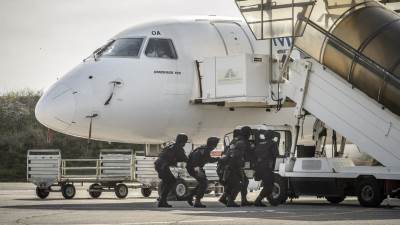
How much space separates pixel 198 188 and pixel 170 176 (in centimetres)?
69

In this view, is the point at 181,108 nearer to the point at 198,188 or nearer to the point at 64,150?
the point at 198,188

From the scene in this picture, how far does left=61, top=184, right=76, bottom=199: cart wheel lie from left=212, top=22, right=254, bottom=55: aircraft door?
20.9 ft

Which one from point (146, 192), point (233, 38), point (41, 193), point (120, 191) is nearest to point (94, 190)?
point (120, 191)

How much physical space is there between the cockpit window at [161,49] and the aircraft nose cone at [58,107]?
254 centimetres

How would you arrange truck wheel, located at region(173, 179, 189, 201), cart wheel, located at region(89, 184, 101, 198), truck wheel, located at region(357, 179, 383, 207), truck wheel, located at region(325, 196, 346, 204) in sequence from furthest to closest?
1. cart wheel, located at region(89, 184, 101, 198)
2. truck wheel, located at region(325, 196, 346, 204)
3. truck wheel, located at region(173, 179, 189, 201)
4. truck wheel, located at region(357, 179, 383, 207)

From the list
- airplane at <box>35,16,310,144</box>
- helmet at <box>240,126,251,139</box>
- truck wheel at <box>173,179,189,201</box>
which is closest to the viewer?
helmet at <box>240,126,251,139</box>

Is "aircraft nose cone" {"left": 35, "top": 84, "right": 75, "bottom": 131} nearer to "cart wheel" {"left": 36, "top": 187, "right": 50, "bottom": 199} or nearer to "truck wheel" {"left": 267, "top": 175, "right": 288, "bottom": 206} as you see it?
"cart wheel" {"left": 36, "top": 187, "right": 50, "bottom": 199}

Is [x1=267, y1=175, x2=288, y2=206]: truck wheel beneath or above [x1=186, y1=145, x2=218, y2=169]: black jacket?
beneath

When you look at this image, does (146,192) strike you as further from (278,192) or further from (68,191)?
(278,192)

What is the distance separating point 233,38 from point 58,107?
5.36 meters

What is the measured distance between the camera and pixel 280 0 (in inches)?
1020

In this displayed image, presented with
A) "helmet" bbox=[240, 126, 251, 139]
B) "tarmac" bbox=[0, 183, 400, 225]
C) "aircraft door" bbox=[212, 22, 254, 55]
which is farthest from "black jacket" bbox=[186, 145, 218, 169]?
"aircraft door" bbox=[212, 22, 254, 55]

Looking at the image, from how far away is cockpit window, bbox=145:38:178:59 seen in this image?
27938mm

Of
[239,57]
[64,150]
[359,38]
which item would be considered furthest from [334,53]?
[64,150]
